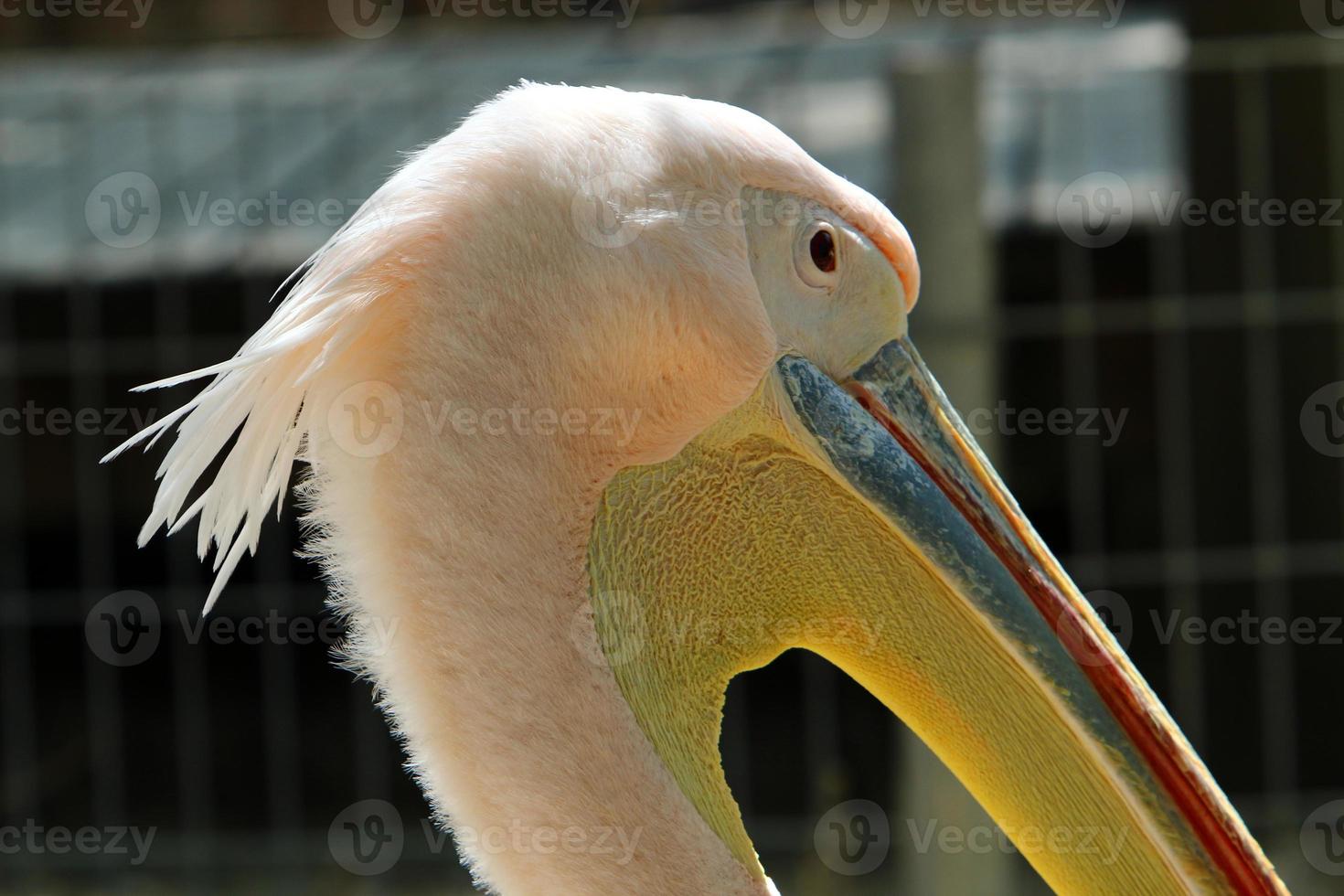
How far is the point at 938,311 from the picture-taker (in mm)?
3422

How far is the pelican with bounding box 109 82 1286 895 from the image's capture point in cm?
146

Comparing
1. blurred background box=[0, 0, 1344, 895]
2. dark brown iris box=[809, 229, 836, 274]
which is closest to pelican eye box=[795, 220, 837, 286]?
dark brown iris box=[809, 229, 836, 274]

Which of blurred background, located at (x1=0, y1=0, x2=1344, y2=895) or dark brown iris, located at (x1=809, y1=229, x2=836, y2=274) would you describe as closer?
dark brown iris, located at (x1=809, y1=229, x2=836, y2=274)

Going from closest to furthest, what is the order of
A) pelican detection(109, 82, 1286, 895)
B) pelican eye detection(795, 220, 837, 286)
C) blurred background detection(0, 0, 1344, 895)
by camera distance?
pelican detection(109, 82, 1286, 895), pelican eye detection(795, 220, 837, 286), blurred background detection(0, 0, 1344, 895)

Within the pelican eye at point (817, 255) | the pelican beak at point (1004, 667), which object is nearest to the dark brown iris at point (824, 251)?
the pelican eye at point (817, 255)

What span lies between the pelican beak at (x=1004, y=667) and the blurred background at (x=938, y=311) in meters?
1.60

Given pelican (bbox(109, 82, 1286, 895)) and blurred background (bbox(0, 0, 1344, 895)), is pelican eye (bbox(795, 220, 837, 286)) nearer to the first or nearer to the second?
pelican (bbox(109, 82, 1286, 895))

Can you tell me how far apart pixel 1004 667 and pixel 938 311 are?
1925mm

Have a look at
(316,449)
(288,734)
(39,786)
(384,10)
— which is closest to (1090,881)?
(316,449)

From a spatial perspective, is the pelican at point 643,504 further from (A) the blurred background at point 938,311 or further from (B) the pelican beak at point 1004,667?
(A) the blurred background at point 938,311

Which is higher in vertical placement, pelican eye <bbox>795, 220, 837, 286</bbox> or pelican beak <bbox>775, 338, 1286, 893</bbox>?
pelican eye <bbox>795, 220, 837, 286</bbox>

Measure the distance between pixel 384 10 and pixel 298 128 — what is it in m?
1.63

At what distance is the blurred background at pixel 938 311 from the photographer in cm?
385

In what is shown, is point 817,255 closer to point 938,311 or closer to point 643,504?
point 643,504
